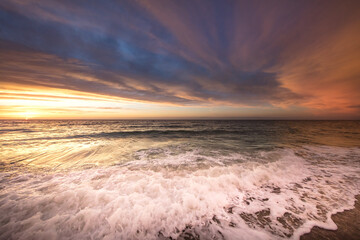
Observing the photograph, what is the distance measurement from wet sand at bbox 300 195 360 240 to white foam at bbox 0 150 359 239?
14 centimetres

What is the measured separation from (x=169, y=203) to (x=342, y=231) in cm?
417

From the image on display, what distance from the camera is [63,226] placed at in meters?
3.03

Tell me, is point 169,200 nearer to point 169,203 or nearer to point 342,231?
point 169,203

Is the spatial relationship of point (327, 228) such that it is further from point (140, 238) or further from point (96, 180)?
point (96, 180)

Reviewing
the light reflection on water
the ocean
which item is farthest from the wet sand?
the light reflection on water

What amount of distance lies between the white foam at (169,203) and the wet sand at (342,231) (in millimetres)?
138

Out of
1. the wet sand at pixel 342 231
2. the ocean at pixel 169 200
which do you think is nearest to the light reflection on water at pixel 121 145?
the ocean at pixel 169 200

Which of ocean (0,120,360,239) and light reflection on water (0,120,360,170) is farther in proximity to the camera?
light reflection on water (0,120,360,170)

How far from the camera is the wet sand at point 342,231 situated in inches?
112

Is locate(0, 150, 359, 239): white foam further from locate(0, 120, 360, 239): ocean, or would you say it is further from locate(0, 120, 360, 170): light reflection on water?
locate(0, 120, 360, 170): light reflection on water

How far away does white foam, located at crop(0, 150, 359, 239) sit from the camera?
9.84ft

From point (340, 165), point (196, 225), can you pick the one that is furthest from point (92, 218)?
point (340, 165)

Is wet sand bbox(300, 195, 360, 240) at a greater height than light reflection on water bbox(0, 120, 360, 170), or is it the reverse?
wet sand bbox(300, 195, 360, 240)

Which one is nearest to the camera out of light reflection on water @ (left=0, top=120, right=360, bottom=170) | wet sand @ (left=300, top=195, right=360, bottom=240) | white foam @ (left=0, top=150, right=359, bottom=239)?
wet sand @ (left=300, top=195, right=360, bottom=240)
